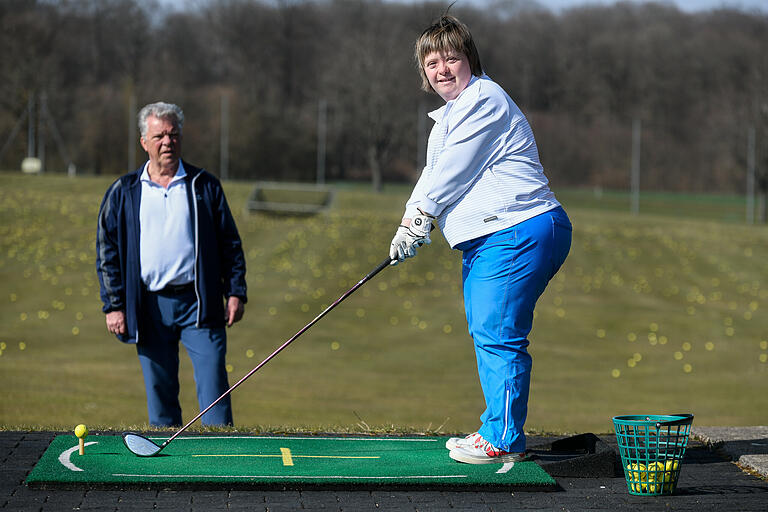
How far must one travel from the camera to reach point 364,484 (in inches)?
163

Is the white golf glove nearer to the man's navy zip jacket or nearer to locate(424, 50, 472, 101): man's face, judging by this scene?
locate(424, 50, 472, 101): man's face

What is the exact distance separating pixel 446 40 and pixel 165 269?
2.28 metres

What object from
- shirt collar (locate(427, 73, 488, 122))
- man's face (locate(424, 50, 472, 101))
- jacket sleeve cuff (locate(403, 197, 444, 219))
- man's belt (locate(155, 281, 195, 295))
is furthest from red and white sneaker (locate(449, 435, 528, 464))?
man's belt (locate(155, 281, 195, 295))

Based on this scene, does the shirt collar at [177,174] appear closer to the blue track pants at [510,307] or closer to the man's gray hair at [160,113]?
the man's gray hair at [160,113]

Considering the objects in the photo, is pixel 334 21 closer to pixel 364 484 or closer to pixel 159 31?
pixel 159 31

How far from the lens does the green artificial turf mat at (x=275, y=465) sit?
4121mm

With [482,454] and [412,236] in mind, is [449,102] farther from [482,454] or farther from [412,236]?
[482,454]

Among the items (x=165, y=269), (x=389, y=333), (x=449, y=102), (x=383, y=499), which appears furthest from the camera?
(x=389, y=333)

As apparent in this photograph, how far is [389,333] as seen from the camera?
55.0 feet

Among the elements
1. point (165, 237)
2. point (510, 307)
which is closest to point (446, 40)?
point (510, 307)

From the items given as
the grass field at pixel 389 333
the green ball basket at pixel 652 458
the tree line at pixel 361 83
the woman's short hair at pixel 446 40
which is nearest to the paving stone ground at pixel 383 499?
the green ball basket at pixel 652 458

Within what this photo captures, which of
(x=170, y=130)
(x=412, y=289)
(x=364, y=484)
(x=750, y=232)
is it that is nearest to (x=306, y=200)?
(x=412, y=289)

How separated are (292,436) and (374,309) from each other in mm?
13418

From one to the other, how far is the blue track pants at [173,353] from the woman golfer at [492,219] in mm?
1729
